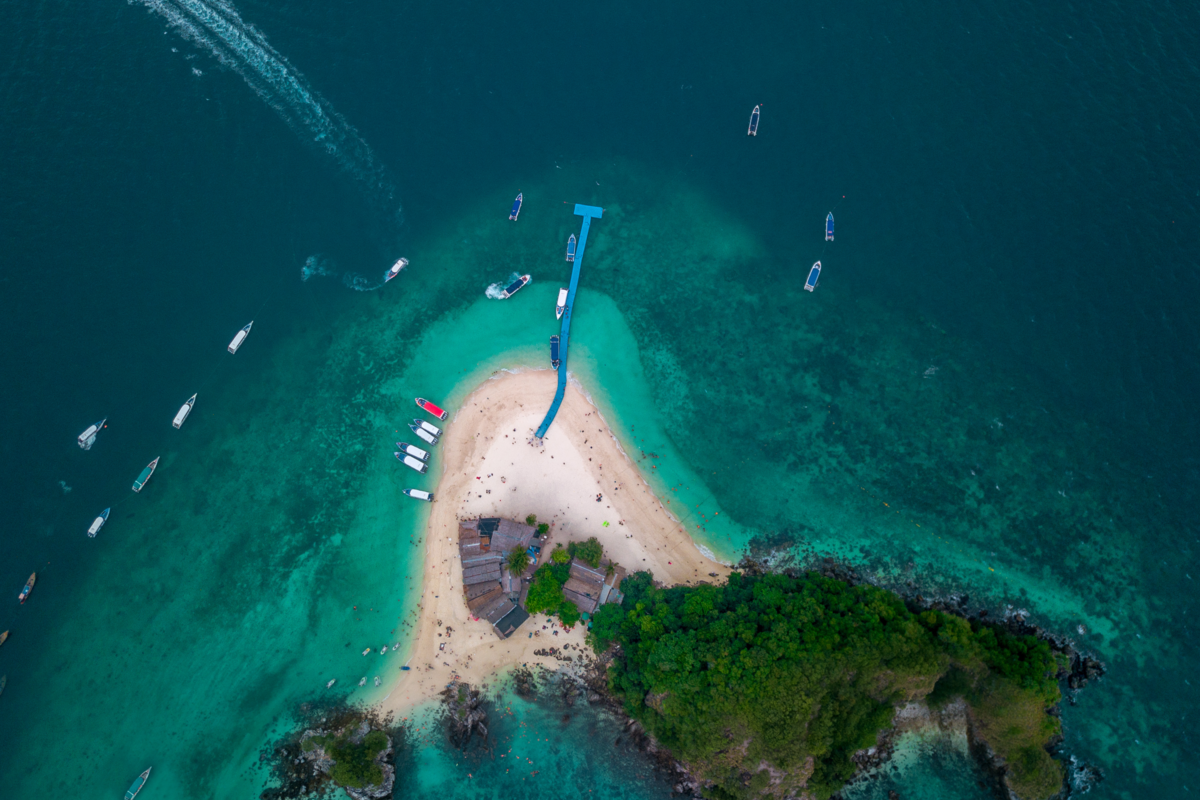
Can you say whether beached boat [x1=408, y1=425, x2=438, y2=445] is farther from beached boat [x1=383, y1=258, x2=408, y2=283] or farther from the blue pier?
beached boat [x1=383, y1=258, x2=408, y2=283]

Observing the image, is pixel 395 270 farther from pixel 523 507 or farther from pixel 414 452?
pixel 523 507

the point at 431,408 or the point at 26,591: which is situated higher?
the point at 431,408

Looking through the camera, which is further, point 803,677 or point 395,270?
point 395,270

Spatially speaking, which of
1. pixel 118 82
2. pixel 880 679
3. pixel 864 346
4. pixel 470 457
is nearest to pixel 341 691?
pixel 470 457

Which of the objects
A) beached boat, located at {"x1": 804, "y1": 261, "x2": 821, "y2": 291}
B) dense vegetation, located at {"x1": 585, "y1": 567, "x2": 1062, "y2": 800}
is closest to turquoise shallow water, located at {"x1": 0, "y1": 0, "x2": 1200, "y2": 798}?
beached boat, located at {"x1": 804, "y1": 261, "x2": 821, "y2": 291}

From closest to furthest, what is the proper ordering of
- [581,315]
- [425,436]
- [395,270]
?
[425,436] < [581,315] < [395,270]

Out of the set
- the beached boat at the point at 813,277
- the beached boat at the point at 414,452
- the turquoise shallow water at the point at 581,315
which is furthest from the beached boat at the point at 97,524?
the beached boat at the point at 813,277

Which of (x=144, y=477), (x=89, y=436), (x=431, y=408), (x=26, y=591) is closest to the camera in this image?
(x=26, y=591)

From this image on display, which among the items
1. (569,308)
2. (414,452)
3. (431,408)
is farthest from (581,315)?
(414,452)
